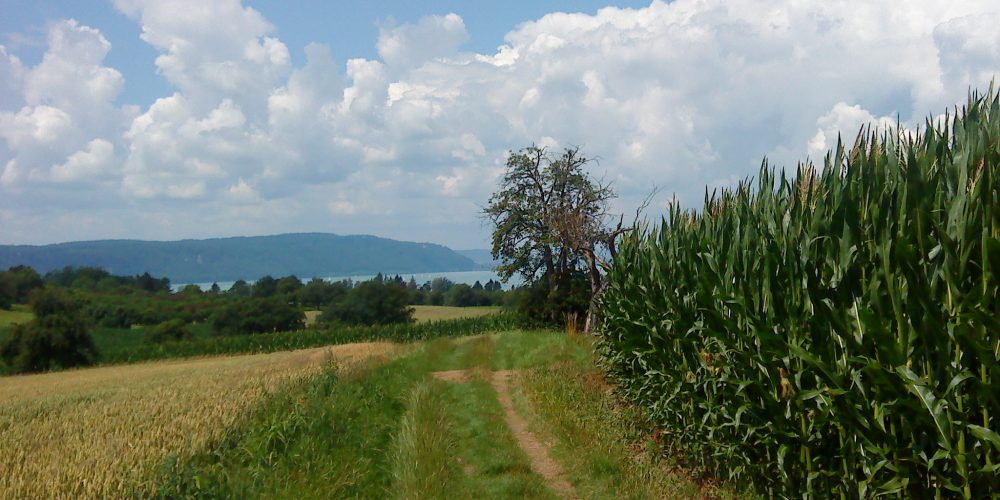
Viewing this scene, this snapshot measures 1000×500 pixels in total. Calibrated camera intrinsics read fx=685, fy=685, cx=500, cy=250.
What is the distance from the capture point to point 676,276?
33.6 feet

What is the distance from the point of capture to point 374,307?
6900cm

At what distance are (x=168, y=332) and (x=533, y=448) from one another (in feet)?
214

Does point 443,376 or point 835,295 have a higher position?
point 835,295

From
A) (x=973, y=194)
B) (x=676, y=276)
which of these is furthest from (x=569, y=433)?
(x=973, y=194)

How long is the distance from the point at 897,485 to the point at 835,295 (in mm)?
1471

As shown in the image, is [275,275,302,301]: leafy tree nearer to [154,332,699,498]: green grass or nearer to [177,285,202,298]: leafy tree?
[177,285,202,298]: leafy tree

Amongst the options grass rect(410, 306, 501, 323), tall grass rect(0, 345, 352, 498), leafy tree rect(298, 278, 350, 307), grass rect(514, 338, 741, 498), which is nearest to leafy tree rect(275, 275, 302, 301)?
leafy tree rect(298, 278, 350, 307)

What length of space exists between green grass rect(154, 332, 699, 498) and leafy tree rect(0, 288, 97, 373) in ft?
145

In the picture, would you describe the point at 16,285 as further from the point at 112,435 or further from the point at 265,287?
the point at 112,435

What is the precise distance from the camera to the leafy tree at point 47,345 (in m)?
49.9

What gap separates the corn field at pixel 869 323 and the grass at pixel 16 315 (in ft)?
228

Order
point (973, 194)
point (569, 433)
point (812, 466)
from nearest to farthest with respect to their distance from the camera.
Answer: point (973, 194), point (812, 466), point (569, 433)

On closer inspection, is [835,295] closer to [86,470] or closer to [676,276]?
[676,276]

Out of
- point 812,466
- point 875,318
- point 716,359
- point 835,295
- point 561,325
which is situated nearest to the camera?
point 875,318
